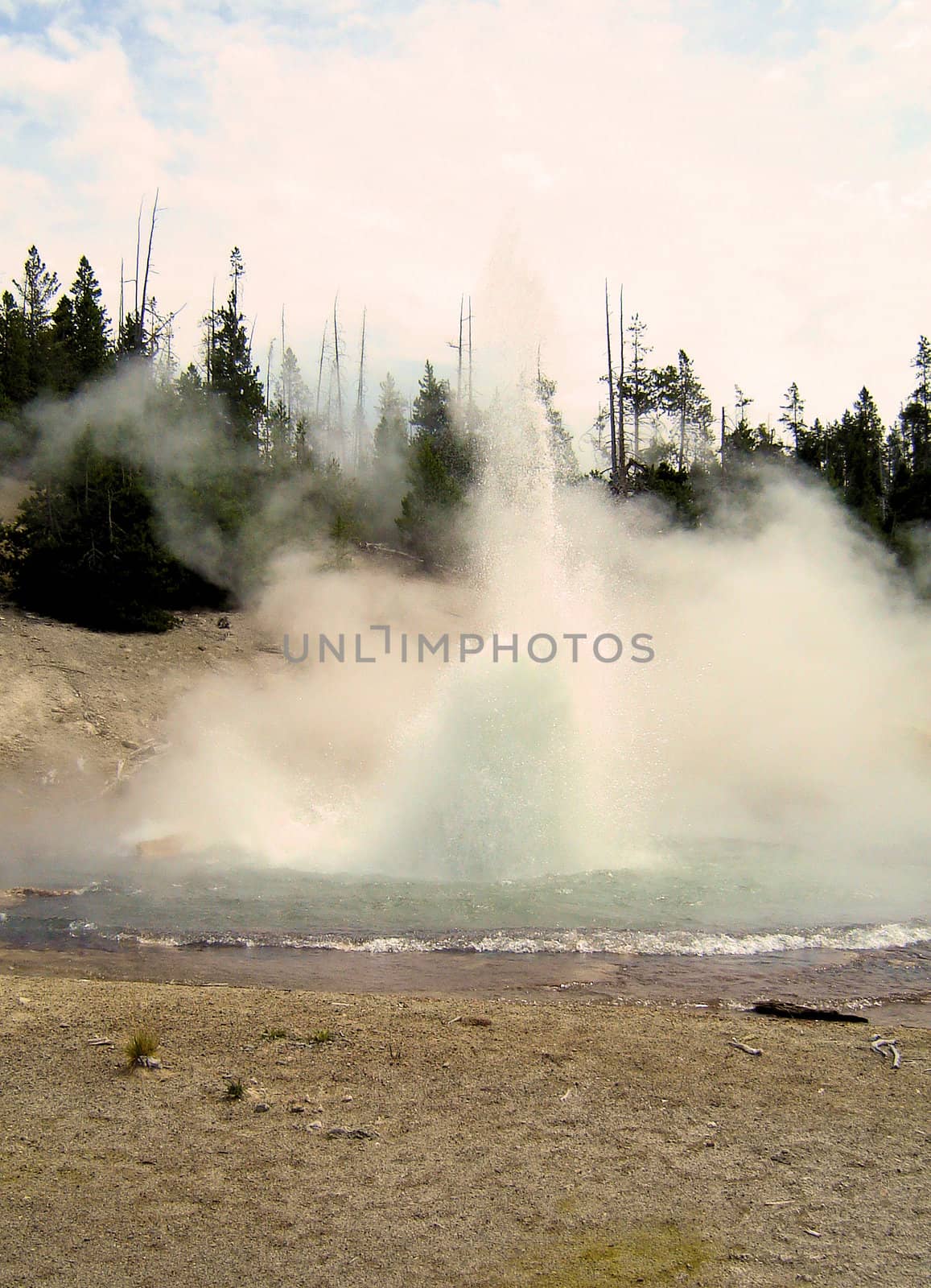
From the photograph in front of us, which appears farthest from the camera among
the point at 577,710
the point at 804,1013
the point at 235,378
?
the point at 235,378

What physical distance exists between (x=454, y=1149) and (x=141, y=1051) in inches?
72.1

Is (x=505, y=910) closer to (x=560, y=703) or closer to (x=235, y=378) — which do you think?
(x=560, y=703)

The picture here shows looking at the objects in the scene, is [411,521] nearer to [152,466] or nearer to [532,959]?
[152,466]

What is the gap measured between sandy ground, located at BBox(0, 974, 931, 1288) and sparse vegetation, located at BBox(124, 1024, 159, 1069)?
0.08 metres

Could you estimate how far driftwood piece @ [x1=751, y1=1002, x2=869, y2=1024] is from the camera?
601cm

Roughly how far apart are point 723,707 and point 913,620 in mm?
8978

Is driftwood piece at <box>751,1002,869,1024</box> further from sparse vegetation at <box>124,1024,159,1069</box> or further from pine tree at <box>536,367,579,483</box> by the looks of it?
pine tree at <box>536,367,579,483</box>

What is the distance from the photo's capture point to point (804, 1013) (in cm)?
605

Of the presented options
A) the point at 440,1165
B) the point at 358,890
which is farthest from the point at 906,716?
the point at 440,1165

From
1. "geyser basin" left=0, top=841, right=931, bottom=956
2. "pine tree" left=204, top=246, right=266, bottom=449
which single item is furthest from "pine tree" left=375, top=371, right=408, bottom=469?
"geyser basin" left=0, top=841, right=931, bottom=956

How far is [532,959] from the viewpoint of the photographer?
283 inches

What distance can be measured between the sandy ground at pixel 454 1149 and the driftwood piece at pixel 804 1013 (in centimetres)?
17

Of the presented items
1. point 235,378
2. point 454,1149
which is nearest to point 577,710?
point 454,1149

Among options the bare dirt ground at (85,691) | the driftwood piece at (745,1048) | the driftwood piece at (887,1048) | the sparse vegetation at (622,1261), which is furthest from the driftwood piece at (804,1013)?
the bare dirt ground at (85,691)
